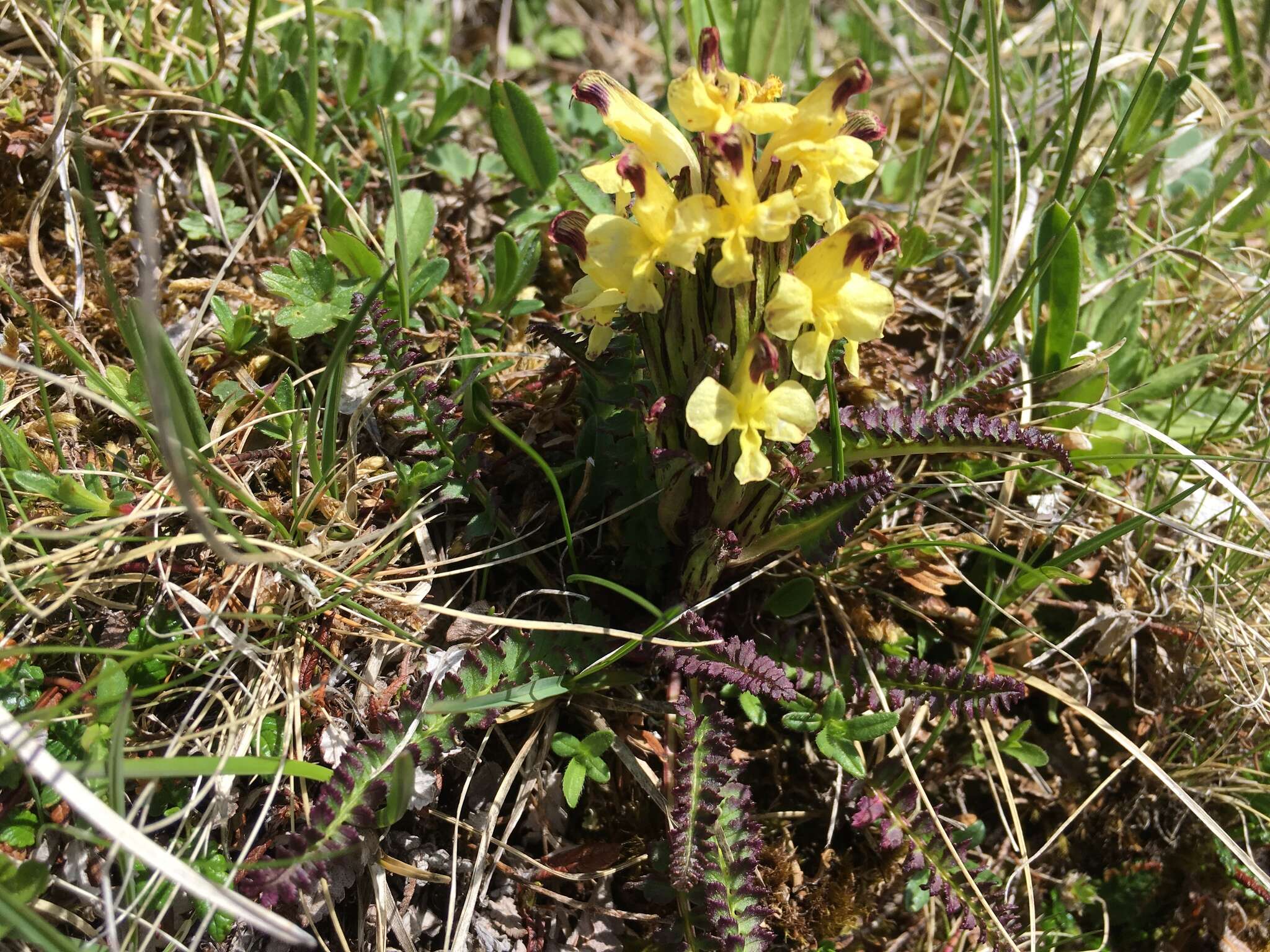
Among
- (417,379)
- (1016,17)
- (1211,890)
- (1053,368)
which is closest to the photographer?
(417,379)

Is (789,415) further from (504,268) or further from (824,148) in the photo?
(504,268)

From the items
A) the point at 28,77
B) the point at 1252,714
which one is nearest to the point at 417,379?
the point at 28,77

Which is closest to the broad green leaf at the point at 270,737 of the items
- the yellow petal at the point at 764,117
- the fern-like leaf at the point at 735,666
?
the fern-like leaf at the point at 735,666

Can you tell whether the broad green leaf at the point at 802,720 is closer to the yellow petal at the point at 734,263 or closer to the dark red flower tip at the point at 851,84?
the yellow petal at the point at 734,263

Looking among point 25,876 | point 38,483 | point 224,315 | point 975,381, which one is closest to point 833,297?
point 975,381

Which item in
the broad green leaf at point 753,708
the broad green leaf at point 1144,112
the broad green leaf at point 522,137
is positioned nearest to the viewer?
the broad green leaf at point 753,708

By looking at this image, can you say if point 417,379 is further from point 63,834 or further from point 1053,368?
point 1053,368
